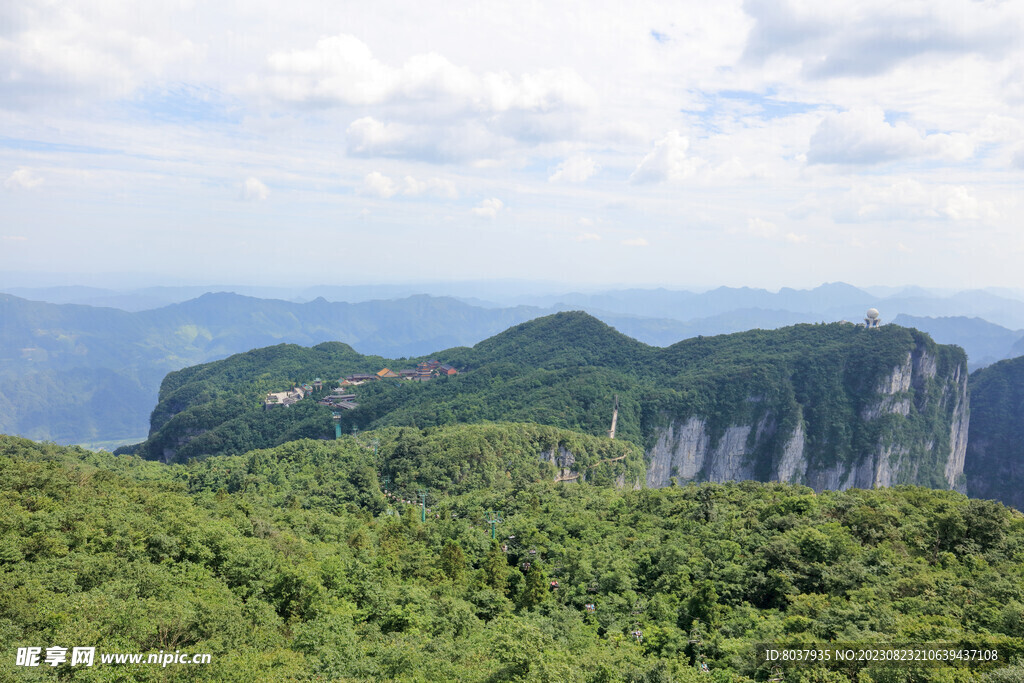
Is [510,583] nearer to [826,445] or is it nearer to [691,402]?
[691,402]

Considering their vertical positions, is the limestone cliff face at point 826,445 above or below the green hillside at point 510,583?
below

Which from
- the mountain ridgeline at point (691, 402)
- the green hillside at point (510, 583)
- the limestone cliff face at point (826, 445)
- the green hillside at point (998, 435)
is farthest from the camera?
the green hillside at point (998, 435)

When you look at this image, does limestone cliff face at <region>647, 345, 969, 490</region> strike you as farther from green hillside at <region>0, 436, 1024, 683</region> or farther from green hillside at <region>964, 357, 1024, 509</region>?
green hillside at <region>0, 436, 1024, 683</region>

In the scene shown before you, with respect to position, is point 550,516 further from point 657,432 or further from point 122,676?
point 657,432

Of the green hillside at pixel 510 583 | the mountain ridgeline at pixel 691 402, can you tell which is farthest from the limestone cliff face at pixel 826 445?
the green hillside at pixel 510 583

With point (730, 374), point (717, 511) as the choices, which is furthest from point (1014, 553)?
point (730, 374)

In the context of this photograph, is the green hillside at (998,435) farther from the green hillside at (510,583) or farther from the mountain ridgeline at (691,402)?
the green hillside at (510,583)

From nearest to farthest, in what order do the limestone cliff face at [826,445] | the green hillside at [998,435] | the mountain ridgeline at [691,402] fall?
the mountain ridgeline at [691,402] < the limestone cliff face at [826,445] < the green hillside at [998,435]

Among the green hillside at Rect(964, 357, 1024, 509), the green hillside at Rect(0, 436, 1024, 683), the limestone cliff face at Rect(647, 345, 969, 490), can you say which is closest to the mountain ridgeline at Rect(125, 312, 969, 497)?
the limestone cliff face at Rect(647, 345, 969, 490)
